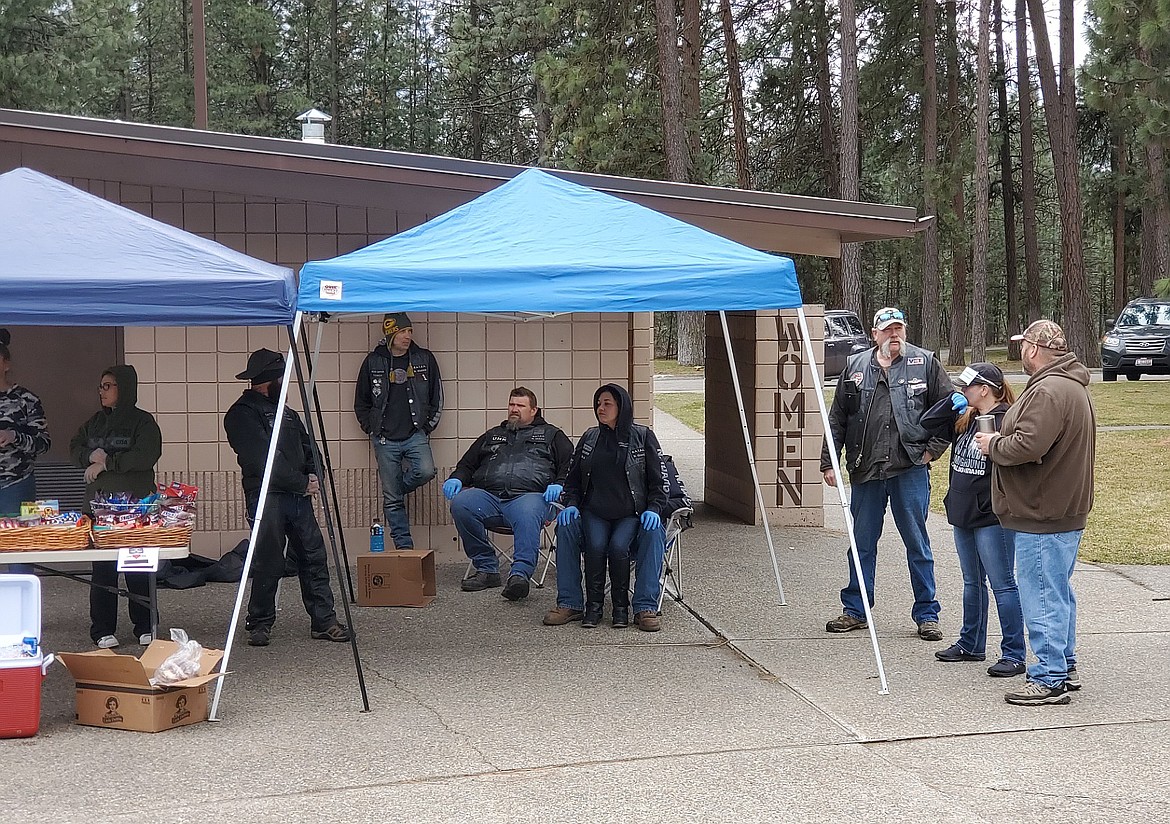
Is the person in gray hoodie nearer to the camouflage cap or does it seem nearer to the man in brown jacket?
the man in brown jacket

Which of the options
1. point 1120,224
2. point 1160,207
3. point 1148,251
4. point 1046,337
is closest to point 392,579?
point 1046,337

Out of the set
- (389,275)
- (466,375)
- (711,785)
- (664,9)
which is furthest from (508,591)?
(664,9)

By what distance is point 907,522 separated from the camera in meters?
6.83

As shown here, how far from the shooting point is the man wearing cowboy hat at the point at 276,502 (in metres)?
6.79

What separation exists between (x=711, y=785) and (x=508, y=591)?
3.37m

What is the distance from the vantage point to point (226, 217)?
8969 mm

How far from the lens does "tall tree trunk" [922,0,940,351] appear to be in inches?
1238

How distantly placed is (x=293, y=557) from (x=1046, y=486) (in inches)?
155

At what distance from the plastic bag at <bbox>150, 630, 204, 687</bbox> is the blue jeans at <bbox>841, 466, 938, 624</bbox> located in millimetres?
3392

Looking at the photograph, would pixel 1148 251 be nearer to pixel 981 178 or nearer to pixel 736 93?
pixel 981 178

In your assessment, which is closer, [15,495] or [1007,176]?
[15,495]

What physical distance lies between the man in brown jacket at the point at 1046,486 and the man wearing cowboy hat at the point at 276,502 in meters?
3.54

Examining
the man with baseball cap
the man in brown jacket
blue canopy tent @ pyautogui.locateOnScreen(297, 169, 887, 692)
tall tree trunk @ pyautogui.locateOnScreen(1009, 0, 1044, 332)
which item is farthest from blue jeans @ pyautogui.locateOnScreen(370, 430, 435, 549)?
tall tree trunk @ pyautogui.locateOnScreen(1009, 0, 1044, 332)

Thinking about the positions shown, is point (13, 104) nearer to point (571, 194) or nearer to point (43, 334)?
point (43, 334)
